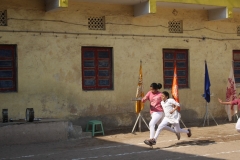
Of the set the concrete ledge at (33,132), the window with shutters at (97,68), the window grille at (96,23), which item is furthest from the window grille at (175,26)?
the concrete ledge at (33,132)

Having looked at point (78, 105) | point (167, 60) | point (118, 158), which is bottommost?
point (118, 158)

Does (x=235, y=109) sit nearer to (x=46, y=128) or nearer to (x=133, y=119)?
(x=133, y=119)

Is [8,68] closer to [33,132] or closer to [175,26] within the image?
[33,132]

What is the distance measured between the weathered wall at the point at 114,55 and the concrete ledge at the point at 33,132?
3.89ft

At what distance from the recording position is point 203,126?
15.6 m

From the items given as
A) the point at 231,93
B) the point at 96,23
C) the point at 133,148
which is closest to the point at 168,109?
the point at 133,148

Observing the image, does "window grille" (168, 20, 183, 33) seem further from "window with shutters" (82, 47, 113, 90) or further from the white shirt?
the white shirt

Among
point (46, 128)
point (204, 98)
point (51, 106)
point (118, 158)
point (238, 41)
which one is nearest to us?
point (118, 158)

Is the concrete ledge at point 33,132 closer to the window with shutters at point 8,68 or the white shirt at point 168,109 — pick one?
the window with shutters at point 8,68

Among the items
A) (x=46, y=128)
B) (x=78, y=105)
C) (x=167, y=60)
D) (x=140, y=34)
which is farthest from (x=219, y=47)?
(x=46, y=128)

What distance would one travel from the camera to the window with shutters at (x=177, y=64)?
16.0 metres

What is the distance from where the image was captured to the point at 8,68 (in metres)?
13.2

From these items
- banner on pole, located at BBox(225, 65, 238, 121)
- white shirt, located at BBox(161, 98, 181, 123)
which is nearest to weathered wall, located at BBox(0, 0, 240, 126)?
banner on pole, located at BBox(225, 65, 238, 121)

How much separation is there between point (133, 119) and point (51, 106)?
2.85 metres
